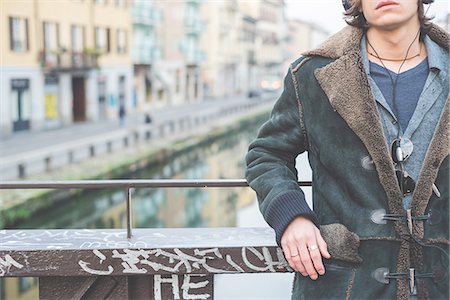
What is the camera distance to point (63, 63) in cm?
2189

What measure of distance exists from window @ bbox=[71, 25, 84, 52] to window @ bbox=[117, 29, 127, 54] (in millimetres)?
2928

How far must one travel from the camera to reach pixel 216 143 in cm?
2705

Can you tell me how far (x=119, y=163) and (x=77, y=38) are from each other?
7.76 meters

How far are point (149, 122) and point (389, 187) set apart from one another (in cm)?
2177

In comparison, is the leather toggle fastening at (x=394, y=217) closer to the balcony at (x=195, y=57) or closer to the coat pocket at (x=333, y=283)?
the coat pocket at (x=333, y=283)

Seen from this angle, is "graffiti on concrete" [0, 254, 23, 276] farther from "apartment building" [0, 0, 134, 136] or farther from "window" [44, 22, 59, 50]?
"window" [44, 22, 59, 50]

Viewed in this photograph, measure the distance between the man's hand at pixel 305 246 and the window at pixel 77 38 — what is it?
22.4m

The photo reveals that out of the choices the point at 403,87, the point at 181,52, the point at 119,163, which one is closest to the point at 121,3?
the point at 181,52

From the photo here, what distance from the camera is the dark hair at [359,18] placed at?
1312 millimetres

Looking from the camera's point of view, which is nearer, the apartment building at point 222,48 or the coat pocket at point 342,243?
the coat pocket at point 342,243

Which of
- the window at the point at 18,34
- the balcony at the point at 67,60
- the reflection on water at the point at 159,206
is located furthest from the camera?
the balcony at the point at 67,60

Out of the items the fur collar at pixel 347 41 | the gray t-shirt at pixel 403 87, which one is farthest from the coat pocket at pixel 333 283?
the fur collar at pixel 347 41

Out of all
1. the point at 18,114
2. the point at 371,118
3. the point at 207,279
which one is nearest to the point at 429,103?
the point at 371,118

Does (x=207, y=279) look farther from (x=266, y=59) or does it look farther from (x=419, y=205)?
(x=266, y=59)
